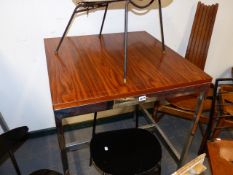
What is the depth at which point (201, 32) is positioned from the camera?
1.61 meters

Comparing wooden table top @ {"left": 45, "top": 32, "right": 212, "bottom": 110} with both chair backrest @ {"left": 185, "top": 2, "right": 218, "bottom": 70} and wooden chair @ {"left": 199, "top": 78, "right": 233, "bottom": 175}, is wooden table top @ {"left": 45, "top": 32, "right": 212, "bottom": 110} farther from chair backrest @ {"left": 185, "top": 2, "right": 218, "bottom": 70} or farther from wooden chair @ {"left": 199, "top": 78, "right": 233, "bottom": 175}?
chair backrest @ {"left": 185, "top": 2, "right": 218, "bottom": 70}

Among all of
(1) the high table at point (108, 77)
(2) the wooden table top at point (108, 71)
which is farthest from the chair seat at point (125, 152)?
(2) the wooden table top at point (108, 71)

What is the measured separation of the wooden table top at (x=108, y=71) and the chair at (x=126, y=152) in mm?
354

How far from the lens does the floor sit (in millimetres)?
1527

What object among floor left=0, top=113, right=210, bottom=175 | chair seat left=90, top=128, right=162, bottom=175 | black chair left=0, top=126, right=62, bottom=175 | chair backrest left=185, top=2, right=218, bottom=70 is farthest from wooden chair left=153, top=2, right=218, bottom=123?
black chair left=0, top=126, right=62, bottom=175

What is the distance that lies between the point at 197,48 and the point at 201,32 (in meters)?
0.12

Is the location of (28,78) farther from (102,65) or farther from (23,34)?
(102,65)

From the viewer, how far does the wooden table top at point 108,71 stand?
850 mm

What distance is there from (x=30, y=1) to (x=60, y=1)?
17 cm

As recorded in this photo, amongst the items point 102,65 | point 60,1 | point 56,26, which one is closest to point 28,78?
point 56,26

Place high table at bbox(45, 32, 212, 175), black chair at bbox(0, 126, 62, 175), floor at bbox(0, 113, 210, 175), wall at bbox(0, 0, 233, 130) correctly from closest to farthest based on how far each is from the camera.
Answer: high table at bbox(45, 32, 212, 175), black chair at bbox(0, 126, 62, 175), wall at bbox(0, 0, 233, 130), floor at bbox(0, 113, 210, 175)

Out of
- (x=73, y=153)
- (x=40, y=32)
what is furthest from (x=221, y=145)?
(x=40, y=32)

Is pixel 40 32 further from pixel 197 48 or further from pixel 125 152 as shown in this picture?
pixel 197 48

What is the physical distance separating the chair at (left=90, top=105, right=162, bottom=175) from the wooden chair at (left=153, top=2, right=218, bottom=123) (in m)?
0.49
